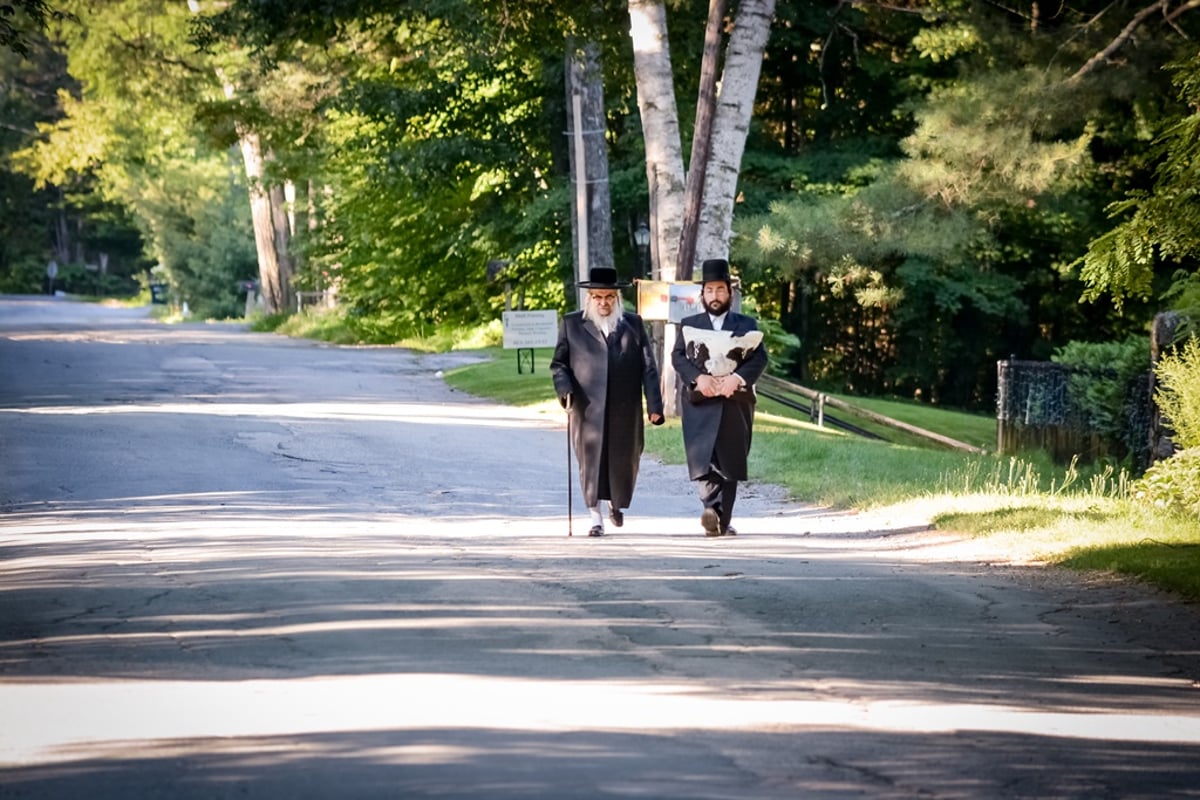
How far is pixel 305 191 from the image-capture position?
63656 mm

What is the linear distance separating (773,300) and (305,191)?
17.7m

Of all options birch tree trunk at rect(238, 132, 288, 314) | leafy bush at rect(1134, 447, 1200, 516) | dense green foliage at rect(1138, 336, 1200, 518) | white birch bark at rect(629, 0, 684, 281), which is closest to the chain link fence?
white birch bark at rect(629, 0, 684, 281)

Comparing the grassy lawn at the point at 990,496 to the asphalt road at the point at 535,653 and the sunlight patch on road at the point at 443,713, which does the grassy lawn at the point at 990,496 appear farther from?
the sunlight patch on road at the point at 443,713

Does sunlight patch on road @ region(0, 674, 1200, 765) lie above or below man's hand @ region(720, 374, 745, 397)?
below

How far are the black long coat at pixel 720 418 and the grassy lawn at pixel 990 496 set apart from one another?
2.02 metres

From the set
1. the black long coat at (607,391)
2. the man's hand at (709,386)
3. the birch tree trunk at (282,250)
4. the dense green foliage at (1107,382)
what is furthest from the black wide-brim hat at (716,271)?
the birch tree trunk at (282,250)

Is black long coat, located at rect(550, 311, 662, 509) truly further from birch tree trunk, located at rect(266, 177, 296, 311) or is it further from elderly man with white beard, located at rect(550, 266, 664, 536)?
birch tree trunk, located at rect(266, 177, 296, 311)

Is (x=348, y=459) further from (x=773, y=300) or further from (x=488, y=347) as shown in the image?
(x=773, y=300)

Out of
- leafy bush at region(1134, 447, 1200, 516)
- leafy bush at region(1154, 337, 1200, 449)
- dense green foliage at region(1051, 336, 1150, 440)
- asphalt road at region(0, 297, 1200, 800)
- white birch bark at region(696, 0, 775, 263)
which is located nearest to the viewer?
asphalt road at region(0, 297, 1200, 800)

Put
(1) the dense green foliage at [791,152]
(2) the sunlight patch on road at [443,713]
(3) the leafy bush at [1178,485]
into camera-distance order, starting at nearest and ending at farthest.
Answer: (2) the sunlight patch on road at [443,713] < (3) the leafy bush at [1178,485] < (1) the dense green foliage at [791,152]

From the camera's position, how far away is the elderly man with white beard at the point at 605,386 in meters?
14.6

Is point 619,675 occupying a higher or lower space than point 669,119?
lower

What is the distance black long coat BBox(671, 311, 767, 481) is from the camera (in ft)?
48.1

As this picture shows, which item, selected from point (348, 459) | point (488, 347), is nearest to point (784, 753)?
point (348, 459)
